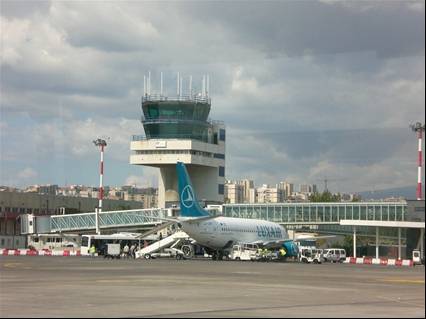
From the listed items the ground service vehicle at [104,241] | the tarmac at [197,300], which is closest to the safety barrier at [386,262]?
the ground service vehicle at [104,241]

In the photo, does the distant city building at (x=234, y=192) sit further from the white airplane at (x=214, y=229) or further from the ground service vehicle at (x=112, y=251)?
the ground service vehicle at (x=112, y=251)

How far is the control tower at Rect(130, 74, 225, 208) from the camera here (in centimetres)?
12200

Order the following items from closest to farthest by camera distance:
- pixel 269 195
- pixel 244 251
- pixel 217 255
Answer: pixel 244 251, pixel 217 255, pixel 269 195

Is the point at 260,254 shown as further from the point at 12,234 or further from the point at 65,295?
the point at 12,234

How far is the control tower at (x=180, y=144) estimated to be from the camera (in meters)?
122

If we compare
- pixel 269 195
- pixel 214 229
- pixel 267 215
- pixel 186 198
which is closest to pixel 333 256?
pixel 214 229

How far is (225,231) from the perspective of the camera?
261ft

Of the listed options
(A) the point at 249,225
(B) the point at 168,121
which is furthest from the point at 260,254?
(B) the point at 168,121

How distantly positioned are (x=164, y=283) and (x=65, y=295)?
8.19 meters

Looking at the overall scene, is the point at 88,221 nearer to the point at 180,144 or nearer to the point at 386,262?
the point at 180,144

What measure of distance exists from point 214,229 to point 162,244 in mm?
13779

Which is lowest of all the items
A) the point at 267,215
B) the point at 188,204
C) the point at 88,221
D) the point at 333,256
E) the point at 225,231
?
the point at 333,256

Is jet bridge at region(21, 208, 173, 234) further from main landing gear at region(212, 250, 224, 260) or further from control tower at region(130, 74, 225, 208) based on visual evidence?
main landing gear at region(212, 250, 224, 260)

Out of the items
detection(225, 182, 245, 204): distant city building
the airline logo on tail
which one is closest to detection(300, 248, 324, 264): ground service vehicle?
the airline logo on tail
